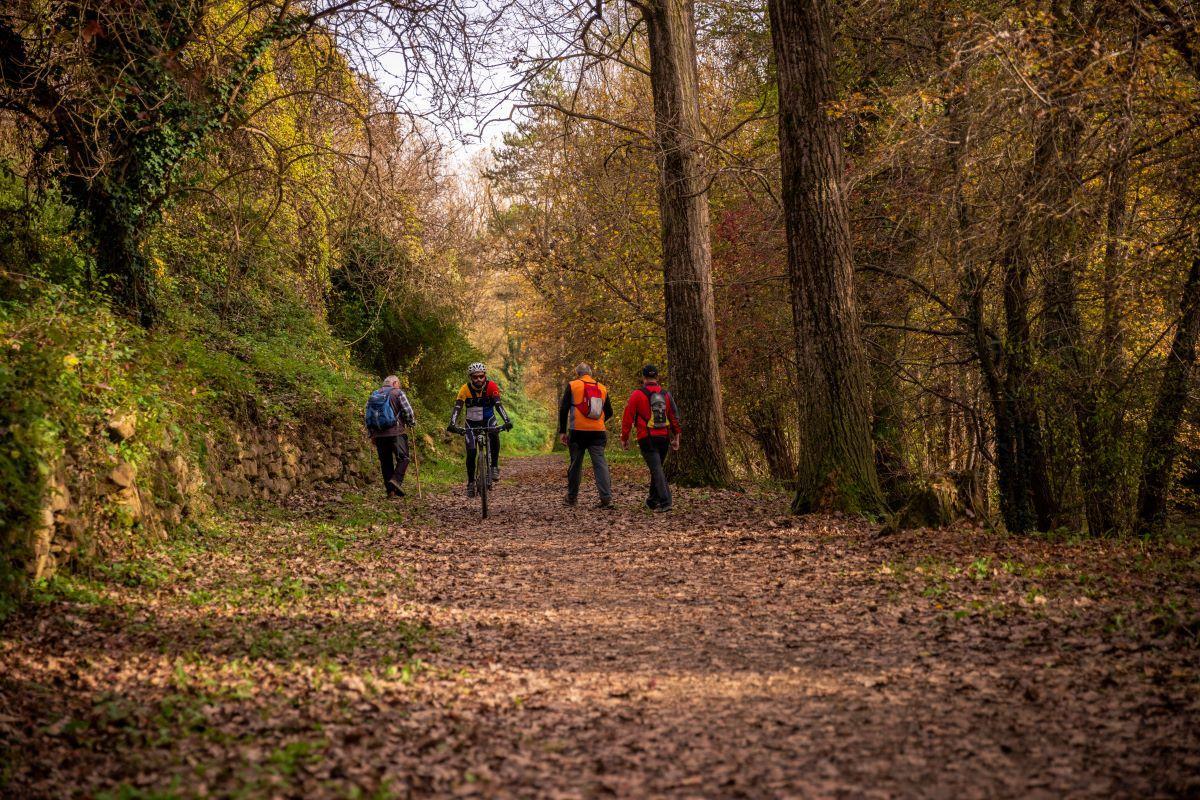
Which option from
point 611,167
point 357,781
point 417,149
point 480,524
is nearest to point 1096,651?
point 357,781

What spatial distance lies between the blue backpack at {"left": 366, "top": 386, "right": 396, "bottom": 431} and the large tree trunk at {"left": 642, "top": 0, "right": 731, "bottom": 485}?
179 inches

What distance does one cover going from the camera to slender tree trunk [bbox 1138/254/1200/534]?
10086mm

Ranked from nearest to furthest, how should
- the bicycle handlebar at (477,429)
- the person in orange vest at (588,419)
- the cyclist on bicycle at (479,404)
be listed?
1. the person in orange vest at (588,419)
2. the bicycle handlebar at (477,429)
3. the cyclist on bicycle at (479,404)

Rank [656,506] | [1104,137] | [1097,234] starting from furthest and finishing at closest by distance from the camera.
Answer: [656,506] < [1097,234] < [1104,137]

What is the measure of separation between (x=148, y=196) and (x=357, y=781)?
9970 mm

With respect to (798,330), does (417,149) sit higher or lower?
higher

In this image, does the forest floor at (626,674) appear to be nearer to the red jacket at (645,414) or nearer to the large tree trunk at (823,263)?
the large tree trunk at (823,263)

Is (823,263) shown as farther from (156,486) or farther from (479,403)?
(156,486)

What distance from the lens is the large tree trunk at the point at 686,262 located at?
46.3ft

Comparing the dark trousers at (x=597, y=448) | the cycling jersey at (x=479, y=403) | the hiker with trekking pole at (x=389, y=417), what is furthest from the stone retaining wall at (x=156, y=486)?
the dark trousers at (x=597, y=448)

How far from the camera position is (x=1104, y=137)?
335 inches

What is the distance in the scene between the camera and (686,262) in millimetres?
14312

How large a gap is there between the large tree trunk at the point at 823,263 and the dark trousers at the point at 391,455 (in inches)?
271

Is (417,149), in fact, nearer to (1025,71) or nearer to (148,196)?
(148,196)
